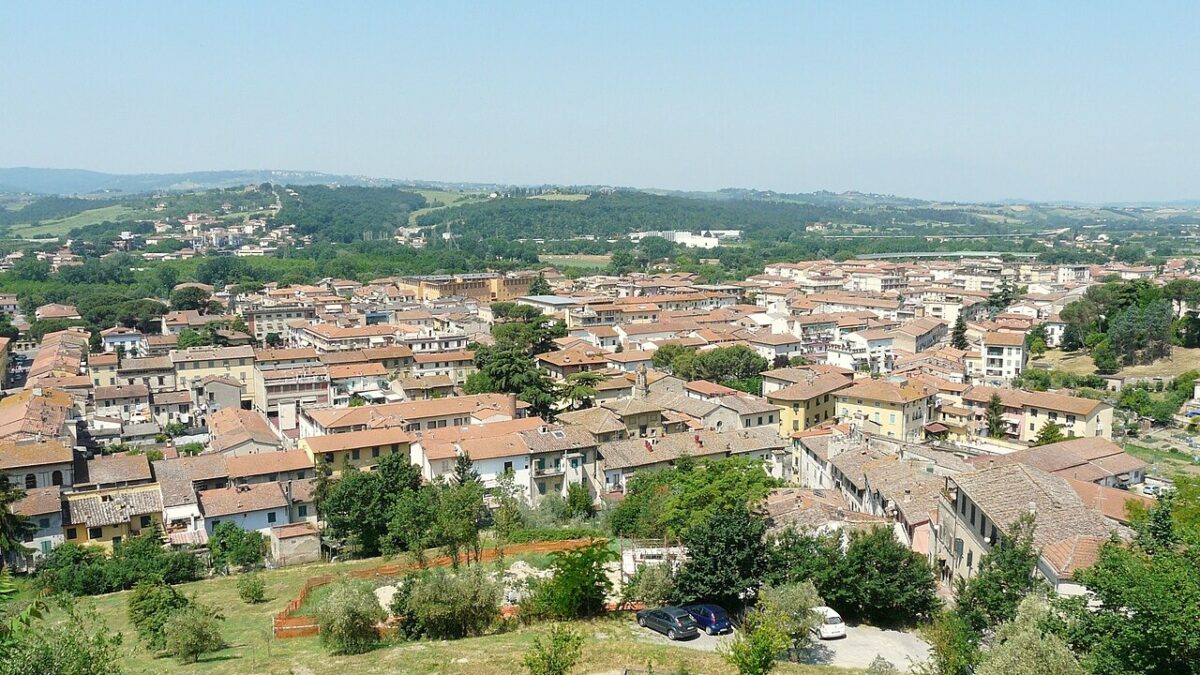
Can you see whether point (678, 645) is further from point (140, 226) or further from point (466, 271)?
point (140, 226)

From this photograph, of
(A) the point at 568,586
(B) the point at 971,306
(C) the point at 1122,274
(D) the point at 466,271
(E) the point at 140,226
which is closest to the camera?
(A) the point at 568,586

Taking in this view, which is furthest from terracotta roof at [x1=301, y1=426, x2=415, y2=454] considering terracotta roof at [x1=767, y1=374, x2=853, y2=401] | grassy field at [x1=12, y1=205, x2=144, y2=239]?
grassy field at [x1=12, y1=205, x2=144, y2=239]

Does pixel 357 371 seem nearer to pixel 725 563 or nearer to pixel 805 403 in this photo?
pixel 805 403

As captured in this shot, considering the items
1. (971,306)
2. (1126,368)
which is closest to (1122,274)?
(971,306)

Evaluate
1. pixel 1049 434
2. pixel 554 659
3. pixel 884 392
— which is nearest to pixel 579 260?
pixel 884 392

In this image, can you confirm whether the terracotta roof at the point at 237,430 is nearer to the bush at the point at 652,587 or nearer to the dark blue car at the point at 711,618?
the bush at the point at 652,587

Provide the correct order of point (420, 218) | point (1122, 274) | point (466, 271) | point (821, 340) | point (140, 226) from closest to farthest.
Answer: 1. point (821, 340)
2. point (1122, 274)
3. point (466, 271)
4. point (140, 226)
5. point (420, 218)

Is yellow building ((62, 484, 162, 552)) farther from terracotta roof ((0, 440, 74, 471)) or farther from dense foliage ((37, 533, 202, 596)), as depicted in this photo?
terracotta roof ((0, 440, 74, 471))

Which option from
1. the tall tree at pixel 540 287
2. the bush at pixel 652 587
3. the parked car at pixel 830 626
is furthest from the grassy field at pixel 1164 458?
the tall tree at pixel 540 287

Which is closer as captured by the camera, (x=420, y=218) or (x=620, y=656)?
(x=620, y=656)
